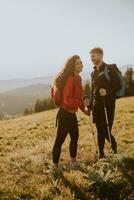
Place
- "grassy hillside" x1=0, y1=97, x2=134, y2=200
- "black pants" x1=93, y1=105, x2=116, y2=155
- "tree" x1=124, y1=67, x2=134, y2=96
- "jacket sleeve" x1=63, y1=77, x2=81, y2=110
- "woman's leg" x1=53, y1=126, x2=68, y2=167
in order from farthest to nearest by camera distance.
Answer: "tree" x1=124, y1=67, x2=134, y2=96
"black pants" x1=93, y1=105, x2=116, y2=155
"woman's leg" x1=53, y1=126, x2=68, y2=167
"jacket sleeve" x1=63, y1=77, x2=81, y2=110
"grassy hillside" x1=0, y1=97, x2=134, y2=200

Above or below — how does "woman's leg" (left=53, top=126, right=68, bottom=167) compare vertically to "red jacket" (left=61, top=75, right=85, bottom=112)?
below

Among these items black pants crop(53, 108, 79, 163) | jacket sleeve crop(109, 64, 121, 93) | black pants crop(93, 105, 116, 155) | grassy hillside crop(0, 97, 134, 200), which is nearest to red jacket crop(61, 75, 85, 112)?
black pants crop(53, 108, 79, 163)

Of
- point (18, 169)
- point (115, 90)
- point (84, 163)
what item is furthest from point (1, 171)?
point (115, 90)

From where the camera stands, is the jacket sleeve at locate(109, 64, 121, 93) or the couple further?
the jacket sleeve at locate(109, 64, 121, 93)

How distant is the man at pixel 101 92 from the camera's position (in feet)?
29.4

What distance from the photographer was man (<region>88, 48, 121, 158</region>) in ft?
29.4

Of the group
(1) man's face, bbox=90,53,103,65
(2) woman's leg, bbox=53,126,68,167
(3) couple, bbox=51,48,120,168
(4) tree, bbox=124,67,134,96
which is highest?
(1) man's face, bbox=90,53,103,65

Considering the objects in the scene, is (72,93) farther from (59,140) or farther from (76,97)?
(59,140)

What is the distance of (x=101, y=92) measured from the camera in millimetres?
8992

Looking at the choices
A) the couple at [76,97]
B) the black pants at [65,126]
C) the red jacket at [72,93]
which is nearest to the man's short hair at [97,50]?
the couple at [76,97]

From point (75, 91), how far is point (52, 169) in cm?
211

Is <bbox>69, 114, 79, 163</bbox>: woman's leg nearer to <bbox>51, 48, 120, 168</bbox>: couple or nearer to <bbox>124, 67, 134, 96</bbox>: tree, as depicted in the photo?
<bbox>51, 48, 120, 168</bbox>: couple

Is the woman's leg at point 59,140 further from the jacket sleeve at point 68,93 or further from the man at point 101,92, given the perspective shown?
the man at point 101,92

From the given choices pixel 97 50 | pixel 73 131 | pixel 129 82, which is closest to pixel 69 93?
pixel 73 131
